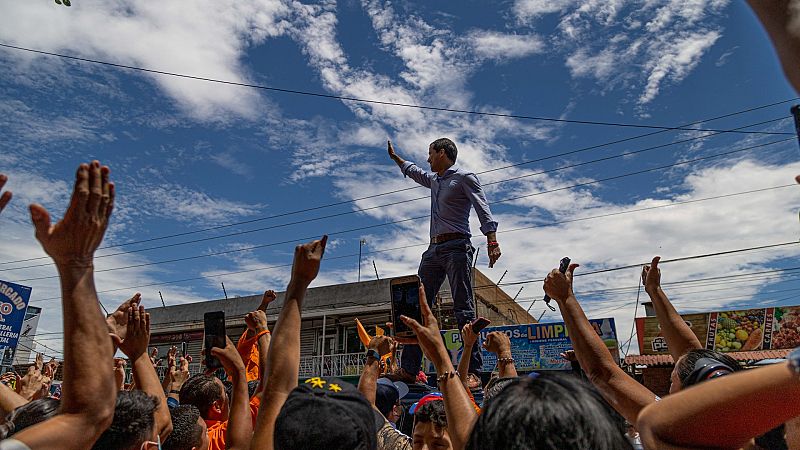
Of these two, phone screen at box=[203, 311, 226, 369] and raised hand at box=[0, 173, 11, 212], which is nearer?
raised hand at box=[0, 173, 11, 212]

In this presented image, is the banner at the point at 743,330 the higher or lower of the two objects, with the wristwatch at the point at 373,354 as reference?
higher

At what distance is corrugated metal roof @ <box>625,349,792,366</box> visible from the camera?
1531 cm

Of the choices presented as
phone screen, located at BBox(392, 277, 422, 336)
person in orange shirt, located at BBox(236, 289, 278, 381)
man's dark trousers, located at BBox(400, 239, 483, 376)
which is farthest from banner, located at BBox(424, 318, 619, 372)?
phone screen, located at BBox(392, 277, 422, 336)

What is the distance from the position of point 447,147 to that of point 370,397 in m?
3.59

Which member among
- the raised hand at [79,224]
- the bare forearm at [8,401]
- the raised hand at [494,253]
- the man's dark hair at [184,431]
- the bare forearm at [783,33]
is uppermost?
the raised hand at [494,253]

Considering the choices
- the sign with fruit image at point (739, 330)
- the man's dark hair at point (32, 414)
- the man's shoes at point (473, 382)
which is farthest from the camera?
the sign with fruit image at point (739, 330)

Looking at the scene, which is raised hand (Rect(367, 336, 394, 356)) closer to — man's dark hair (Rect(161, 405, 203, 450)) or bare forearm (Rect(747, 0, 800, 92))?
man's dark hair (Rect(161, 405, 203, 450))

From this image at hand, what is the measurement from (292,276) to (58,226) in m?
0.91

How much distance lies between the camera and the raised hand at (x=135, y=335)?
2.79m

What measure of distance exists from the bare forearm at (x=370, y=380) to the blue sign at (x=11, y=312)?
11.6 meters

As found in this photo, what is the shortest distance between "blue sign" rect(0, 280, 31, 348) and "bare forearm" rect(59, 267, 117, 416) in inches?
485

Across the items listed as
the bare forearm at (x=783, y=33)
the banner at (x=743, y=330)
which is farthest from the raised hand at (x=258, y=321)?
the banner at (x=743, y=330)

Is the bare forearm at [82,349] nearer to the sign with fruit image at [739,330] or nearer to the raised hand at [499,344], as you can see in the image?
the raised hand at [499,344]

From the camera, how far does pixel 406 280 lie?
4.50 meters
